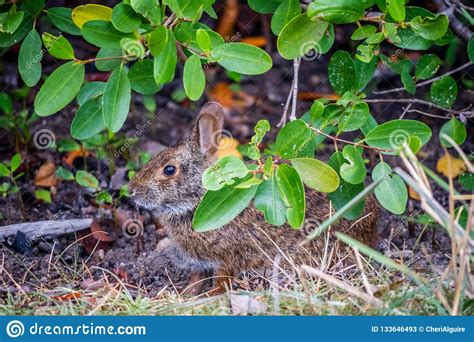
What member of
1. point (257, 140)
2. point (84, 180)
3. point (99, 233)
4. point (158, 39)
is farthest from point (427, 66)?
point (99, 233)

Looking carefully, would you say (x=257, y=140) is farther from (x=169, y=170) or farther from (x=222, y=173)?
(x=169, y=170)

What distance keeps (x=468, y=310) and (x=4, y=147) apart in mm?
4181

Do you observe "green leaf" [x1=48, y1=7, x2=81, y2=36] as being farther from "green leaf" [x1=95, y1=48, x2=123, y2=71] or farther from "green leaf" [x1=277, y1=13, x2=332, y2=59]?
"green leaf" [x1=277, y1=13, x2=332, y2=59]

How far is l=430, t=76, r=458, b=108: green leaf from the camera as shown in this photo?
5582mm

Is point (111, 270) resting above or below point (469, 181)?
below

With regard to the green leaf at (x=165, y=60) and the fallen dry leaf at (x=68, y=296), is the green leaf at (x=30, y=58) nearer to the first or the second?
the green leaf at (x=165, y=60)

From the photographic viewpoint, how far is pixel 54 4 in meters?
7.59

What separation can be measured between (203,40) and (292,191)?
927 mm

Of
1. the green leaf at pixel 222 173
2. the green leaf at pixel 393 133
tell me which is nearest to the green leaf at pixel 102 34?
the green leaf at pixel 222 173

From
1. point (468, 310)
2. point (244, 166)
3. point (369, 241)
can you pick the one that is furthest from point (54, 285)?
point (468, 310)

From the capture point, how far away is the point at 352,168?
187 inches

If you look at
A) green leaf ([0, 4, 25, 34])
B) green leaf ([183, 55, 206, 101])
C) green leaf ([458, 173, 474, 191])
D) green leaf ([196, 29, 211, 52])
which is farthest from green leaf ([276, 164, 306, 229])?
green leaf ([0, 4, 25, 34])

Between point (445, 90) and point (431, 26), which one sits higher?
point (431, 26)

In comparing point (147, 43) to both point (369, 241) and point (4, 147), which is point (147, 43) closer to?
point (369, 241)
